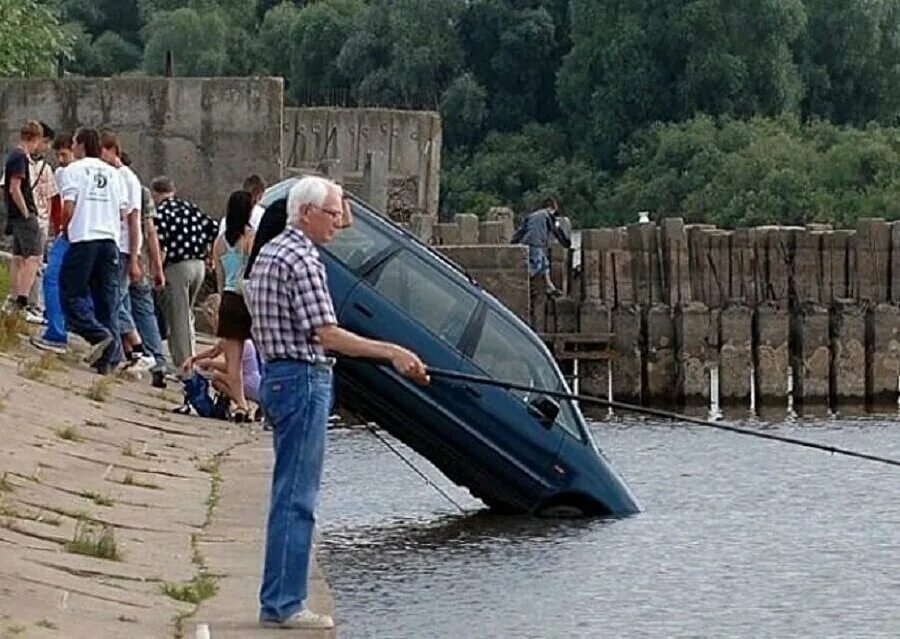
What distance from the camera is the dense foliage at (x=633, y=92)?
7319cm

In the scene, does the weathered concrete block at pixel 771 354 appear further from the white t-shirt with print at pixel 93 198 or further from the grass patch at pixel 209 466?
the grass patch at pixel 209 466

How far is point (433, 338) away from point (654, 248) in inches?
645

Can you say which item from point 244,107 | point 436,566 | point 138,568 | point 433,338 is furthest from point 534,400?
point 244,107

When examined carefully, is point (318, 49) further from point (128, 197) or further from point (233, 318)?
point (233, 318)

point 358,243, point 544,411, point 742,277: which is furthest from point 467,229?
point 544,411

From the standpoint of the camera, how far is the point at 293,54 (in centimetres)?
9250

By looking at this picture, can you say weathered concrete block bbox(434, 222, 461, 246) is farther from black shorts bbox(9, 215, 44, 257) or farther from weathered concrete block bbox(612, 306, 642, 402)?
black shorts bbox(9, 215, 44, 257)

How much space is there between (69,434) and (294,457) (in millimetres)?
6577

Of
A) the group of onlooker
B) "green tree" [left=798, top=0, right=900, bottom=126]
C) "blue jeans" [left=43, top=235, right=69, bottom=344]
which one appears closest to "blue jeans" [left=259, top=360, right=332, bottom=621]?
the group of onlooker

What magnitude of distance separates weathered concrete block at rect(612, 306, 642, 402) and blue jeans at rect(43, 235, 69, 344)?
13.1m

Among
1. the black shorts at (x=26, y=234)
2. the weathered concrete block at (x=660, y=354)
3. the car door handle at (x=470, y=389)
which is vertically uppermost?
the black shorts at (x=26, y=234)

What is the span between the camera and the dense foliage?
73188 mm

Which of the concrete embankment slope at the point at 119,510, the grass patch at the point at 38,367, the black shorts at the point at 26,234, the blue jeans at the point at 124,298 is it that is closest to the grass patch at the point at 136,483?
the concrete embankment slope at the point at 119,510

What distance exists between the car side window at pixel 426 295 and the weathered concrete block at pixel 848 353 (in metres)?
15.4
